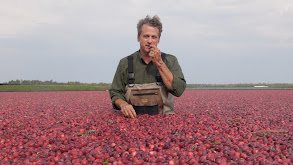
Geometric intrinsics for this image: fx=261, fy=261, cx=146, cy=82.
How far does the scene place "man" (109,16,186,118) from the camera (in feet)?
18.0

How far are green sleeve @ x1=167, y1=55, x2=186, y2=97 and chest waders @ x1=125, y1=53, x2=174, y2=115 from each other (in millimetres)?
270

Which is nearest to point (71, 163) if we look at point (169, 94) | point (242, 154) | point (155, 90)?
point (242, 154)

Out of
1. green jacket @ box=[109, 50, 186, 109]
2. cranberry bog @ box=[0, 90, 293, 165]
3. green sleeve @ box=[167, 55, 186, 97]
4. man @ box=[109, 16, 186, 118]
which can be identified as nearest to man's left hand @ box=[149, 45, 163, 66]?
man @ box=[109, 16, 186, 118]

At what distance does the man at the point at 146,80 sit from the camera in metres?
5.48

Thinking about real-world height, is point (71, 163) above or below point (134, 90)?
below

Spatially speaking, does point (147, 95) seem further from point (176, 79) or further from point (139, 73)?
point (176, 79)

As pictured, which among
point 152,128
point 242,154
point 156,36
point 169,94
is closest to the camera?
point 242,154

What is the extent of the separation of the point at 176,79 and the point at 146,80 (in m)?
0.76

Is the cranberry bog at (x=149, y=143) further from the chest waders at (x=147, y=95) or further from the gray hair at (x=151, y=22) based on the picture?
the gray hair at (x=151, y=22)

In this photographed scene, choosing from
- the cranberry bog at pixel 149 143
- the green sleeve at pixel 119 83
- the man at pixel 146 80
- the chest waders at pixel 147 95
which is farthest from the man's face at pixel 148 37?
the cranberry bog at pixel 149 143

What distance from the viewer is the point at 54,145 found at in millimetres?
4230

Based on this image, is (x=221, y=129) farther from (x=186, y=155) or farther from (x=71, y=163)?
(x=71, y=163)

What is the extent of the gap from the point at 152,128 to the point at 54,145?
178cm

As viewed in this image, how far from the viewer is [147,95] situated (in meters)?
5.78
